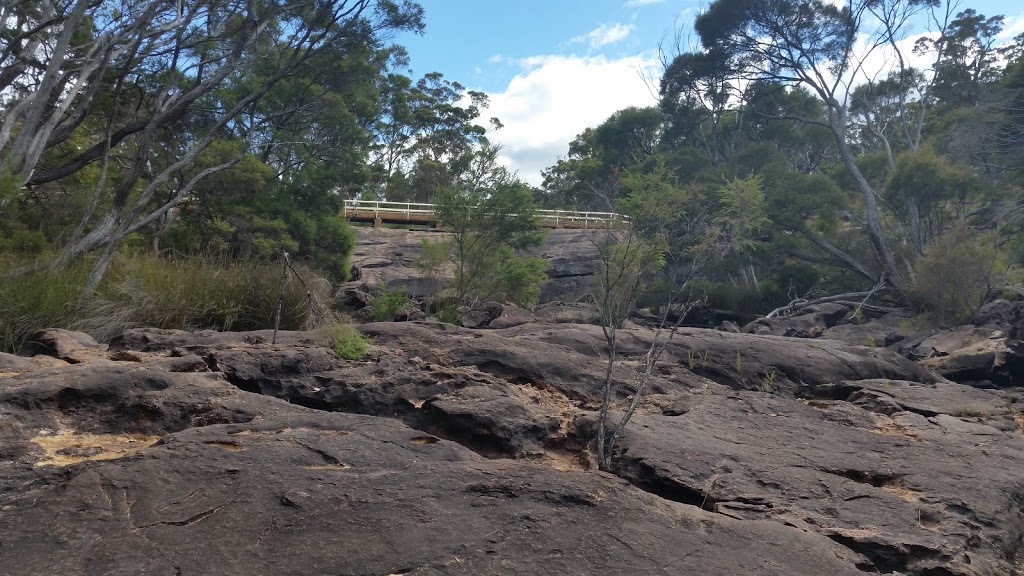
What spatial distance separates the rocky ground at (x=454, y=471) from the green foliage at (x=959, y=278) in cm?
1258

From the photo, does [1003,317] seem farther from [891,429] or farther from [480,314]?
[891,429]

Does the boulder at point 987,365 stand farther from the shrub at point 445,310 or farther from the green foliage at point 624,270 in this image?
the shrub at point 445,310

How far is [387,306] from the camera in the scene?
47.4 feet

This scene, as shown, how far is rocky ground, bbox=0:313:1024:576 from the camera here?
8.79ft

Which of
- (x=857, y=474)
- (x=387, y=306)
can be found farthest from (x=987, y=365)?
(x=387, y=306)

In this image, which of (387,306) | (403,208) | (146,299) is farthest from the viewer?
(403,208)

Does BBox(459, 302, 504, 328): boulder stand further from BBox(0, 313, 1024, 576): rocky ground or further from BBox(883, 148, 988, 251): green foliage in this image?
BBox(883, 148, 988, 251): green foliage

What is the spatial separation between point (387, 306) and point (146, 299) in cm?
692

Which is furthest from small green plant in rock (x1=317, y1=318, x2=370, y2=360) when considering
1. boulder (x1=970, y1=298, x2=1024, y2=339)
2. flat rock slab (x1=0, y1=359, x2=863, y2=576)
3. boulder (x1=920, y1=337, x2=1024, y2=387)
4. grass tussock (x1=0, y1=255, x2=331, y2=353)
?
boulder (x1=970, y1=298, x2=1024, y2=339)

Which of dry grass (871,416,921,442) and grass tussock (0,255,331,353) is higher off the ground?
grass tussock (0,255,331,353)

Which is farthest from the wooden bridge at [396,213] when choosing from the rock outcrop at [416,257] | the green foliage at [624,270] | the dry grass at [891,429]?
the dry grass at [891,429]

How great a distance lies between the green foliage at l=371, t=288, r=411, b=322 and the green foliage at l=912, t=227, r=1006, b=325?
42.0 feet

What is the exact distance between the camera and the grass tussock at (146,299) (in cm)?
657

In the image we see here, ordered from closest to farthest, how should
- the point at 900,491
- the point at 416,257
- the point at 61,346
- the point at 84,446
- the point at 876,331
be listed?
the point at 84,446 → the point at 900,491 → the point at 61,346 → the point at 876,331 → the point at 416,257
